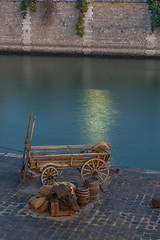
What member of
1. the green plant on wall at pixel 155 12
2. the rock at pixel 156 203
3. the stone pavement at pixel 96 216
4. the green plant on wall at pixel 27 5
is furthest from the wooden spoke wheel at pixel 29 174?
the green plant on wall at pixel 27 5

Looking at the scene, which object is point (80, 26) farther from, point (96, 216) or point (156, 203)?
point (96, 216)

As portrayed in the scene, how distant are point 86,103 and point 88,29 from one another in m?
16.5

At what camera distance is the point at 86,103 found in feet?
68.9

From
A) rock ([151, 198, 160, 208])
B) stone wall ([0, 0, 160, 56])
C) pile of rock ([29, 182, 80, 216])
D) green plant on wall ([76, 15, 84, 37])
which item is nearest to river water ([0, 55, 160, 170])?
stone wall ([0, 0, 160, 56])

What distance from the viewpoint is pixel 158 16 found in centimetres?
3444

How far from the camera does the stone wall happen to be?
1390 inches

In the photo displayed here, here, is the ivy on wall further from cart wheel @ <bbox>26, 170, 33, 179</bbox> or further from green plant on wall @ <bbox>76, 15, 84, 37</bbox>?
A: cart wheel @ <bbox>26, 170, 33, 179</bbox>

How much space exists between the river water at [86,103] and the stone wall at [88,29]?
1.56 metres

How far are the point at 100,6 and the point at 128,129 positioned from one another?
22.0 meters

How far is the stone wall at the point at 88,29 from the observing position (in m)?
35.3

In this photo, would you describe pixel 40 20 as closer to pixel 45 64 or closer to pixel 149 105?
pixel 45 64

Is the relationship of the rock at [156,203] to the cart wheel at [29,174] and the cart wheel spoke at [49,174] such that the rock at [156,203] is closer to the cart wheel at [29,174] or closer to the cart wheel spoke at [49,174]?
the cart wheel spoke at [49,174]

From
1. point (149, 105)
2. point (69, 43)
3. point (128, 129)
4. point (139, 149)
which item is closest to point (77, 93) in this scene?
point (149, 105)

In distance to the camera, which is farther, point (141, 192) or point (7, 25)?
point (7, 25)
